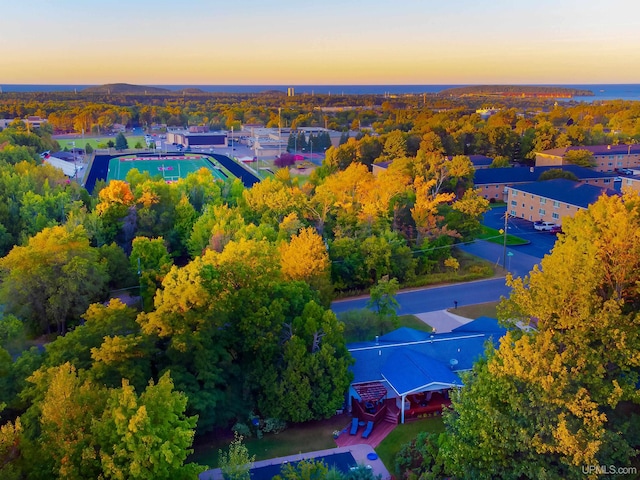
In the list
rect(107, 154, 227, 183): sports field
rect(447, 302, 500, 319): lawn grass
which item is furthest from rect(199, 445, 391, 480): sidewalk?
rect(107, 154, 227, 183): sports field

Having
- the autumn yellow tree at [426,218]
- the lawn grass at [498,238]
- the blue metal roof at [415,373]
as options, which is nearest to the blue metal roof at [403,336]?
the blue metal roof at [415,373]

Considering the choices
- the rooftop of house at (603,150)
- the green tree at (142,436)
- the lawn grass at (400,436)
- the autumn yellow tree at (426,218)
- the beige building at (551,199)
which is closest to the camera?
the green tree at (142,436)

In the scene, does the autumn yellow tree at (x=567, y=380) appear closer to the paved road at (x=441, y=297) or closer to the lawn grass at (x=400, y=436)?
the lawn grass at (x=400, y=436)

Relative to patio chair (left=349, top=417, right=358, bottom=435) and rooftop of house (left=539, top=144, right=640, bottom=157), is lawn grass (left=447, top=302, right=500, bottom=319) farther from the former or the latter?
rooftop of house (left=539, top=144, right=640, bottom=157)

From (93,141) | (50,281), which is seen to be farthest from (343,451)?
(93,141)

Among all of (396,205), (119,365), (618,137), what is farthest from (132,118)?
(119,365)

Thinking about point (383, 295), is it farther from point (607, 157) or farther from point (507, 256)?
point (607, 157)
